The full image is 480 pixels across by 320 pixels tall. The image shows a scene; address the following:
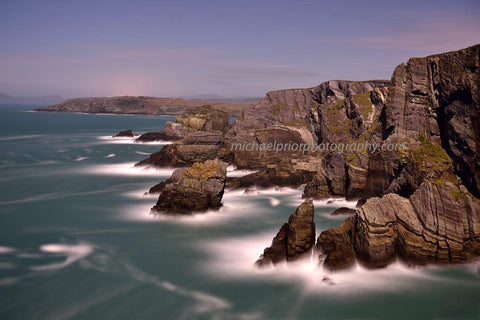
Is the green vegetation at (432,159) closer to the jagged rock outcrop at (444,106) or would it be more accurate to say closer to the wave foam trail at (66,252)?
the jagged rock outcrop at (444,106)

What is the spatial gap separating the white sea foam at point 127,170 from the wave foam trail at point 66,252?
27.8 m

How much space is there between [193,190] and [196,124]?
55958mm

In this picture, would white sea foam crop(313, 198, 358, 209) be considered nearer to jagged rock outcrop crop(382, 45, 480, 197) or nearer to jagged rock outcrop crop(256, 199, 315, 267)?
jagged rock outcrop crop(382, 45, 480, 197)

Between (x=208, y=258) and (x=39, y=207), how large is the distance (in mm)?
21200

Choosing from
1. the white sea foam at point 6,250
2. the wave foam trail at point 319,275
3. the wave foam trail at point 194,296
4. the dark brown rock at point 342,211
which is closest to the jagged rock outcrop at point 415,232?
the wave foam trail at point 319,275

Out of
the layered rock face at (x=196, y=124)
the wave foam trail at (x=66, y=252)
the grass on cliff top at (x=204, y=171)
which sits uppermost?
the layered rock face at (x=196, y=124)

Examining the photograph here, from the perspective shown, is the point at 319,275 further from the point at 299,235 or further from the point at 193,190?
the point at 193,190

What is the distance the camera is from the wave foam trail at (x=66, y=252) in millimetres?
24127

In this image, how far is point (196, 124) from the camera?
87.9m

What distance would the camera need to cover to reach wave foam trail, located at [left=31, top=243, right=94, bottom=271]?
24.1 m

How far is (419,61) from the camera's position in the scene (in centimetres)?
3478

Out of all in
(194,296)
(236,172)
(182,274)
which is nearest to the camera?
(194,296)

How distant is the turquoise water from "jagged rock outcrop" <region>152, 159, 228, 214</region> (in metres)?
1.05

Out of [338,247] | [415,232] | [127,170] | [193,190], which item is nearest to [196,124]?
[127,170]
